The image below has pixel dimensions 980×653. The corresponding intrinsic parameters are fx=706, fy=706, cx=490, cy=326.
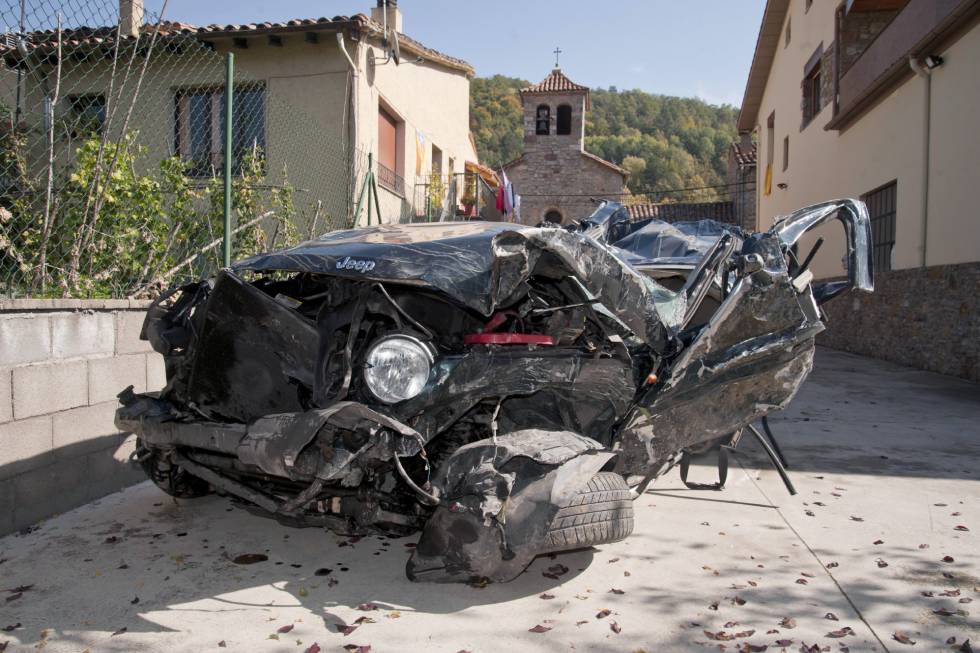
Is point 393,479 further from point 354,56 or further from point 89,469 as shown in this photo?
point 354,56

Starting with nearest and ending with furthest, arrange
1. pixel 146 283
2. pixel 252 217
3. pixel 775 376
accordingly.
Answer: pixel 775 376
pixel 146 283
pixel 252 217

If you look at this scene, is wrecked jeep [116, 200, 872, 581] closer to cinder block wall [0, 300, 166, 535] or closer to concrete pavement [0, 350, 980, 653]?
concrete pavement [0, 350, 980, 653]

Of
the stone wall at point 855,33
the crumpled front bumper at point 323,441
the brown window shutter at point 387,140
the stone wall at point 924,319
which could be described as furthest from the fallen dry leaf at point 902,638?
the stone wall at point 855,33

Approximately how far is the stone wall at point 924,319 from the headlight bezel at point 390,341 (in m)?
8.73

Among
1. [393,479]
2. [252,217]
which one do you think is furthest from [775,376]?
[252,217]

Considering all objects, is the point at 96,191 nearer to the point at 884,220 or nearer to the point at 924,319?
the point at 924,319

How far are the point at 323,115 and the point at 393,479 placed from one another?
10192 mm

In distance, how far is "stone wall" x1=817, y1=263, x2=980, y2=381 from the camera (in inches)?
361

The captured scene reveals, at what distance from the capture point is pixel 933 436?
19.5 feet

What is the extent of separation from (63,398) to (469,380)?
258 centimetres

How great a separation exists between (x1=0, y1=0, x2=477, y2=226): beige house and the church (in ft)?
63.2

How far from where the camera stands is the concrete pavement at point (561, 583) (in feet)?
8.30

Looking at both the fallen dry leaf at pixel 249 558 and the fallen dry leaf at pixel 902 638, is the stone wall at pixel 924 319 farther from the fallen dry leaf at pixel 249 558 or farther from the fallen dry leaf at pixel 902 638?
the fallen dry leaf at pixel 249 558

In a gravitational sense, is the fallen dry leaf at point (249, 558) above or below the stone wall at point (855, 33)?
below
